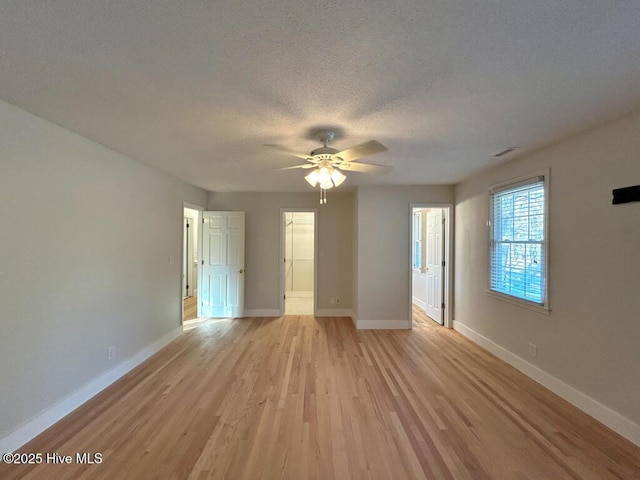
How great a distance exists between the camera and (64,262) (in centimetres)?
245

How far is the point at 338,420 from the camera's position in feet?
7.67

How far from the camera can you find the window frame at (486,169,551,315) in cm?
291

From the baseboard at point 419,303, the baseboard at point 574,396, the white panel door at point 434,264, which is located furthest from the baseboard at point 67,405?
the baseboard at point 419,303

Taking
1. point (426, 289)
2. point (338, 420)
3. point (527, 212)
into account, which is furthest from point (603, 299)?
point (426, 289)

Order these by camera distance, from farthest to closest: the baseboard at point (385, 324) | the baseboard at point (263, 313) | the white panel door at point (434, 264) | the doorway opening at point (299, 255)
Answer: the doorway opening at point (299, 255) → the baseboard at point (263, 313) → the white panel door at point (434, 264) → the baseboard at point (385, 324)

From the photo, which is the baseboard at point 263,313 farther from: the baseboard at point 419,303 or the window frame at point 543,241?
the window frame at point 543,241

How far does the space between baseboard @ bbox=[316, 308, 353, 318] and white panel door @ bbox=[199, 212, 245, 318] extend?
1467mm

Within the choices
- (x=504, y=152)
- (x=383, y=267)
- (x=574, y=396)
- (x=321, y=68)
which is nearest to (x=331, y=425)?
(x=574, y=396)

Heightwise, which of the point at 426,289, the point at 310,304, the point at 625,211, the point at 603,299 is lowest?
the point at 310,304

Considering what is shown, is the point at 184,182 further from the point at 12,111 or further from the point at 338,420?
the point at 338,420

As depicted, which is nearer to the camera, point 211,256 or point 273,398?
point 273,398

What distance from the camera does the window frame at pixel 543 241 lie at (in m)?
2.91

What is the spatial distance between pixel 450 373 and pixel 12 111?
14.3ft

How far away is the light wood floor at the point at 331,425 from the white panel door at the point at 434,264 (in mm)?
1663
